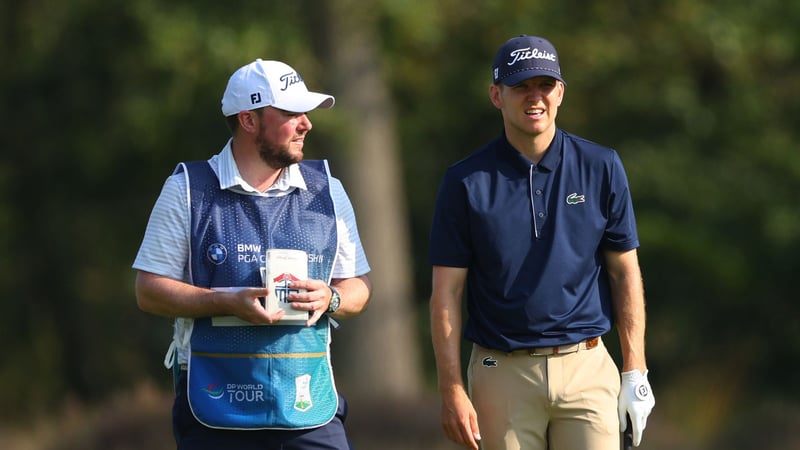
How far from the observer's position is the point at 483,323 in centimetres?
551

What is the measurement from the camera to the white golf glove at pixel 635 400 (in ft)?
17.9

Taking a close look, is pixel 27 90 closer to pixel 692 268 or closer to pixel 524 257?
pixel 692 268

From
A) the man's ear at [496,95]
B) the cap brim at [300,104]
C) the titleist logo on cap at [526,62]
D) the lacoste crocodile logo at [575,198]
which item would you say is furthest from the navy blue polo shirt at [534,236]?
the cap brim at [300,104]

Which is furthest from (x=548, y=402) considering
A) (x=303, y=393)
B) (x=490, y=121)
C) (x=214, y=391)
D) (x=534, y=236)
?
(x=490, y=121)

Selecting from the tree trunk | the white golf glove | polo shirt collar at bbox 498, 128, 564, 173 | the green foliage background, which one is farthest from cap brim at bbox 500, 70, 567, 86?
the tree trunk

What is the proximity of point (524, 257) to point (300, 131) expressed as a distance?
0.97 m

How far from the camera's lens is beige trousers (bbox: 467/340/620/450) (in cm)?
543

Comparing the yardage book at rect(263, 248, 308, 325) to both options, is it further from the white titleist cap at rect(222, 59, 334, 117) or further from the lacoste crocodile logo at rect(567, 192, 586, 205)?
the lacoste crocodile logo at rect(567, 192, 586, 205)

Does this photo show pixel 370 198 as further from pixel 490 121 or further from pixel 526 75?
pixel 526 75

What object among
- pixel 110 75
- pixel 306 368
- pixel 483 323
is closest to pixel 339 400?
pixel 306 368

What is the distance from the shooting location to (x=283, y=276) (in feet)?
16.7

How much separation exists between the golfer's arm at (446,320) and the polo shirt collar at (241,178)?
648 mm

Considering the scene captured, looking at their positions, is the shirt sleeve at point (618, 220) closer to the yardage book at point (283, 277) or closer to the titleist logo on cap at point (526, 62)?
the titleist logo on cap at point (526, 62)

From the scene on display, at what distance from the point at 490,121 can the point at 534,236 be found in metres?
15.4
